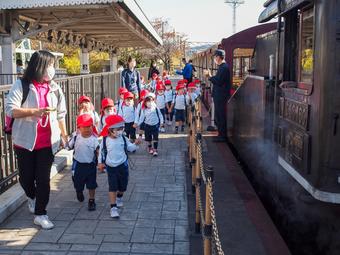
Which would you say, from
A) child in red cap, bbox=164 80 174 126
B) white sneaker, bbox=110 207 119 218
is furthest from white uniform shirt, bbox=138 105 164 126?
child in red cap, bbox=164 80 174 126

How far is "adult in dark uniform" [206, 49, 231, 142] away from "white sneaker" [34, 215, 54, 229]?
206 inches

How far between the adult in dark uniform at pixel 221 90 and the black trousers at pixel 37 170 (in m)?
5.09

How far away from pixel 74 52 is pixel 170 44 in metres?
23.5

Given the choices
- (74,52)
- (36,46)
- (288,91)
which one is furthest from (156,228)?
(36,46)

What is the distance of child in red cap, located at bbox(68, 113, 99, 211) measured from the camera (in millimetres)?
5609

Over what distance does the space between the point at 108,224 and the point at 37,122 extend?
1398 millimetres

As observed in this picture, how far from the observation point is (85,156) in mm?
5629

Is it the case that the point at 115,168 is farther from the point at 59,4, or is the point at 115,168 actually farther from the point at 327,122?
the point at 59,4

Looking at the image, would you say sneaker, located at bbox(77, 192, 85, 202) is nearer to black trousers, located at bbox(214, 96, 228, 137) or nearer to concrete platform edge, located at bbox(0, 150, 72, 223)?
concrete platform edge, located at bbox(0, 150, 72, 223)

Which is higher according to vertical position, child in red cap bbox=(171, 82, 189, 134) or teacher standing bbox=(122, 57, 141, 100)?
teacher standing bbox=(122, 57, 141, 100)

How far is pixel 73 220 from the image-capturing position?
17.1 ft

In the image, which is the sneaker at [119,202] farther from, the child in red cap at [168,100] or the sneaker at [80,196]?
the child in red cap at [168,100]

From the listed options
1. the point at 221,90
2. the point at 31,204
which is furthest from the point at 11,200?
the point at 221,90

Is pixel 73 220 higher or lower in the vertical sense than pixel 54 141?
lower
